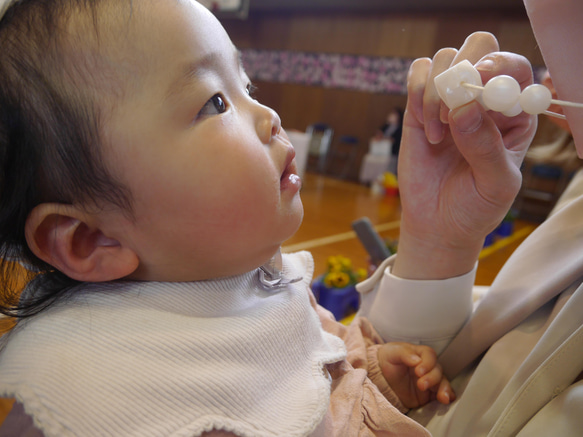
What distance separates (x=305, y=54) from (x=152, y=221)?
9.04 meters

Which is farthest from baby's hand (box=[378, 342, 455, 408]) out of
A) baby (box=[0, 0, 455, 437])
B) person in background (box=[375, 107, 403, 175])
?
person in background (box=[375, 107, 403, 175])

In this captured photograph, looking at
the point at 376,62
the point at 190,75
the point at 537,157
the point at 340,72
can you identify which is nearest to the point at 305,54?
the point at 340,72

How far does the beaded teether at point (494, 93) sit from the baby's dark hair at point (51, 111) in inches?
16.8

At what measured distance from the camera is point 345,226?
15.0 ft

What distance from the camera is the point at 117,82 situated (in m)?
0.53

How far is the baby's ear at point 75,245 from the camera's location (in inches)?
21.2

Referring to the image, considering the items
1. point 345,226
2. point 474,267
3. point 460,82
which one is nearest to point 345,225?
point 345,226

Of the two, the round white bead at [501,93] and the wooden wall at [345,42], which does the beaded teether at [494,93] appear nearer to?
the round white bead at [501,93]

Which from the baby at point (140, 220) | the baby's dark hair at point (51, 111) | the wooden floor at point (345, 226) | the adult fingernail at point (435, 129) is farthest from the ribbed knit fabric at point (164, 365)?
the wooden floor at point (345, 226)

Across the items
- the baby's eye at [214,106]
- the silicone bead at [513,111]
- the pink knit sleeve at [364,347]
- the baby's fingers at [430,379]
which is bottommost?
the pink knit sleeve at [364,347]

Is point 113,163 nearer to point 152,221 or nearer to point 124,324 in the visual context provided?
point 152,221

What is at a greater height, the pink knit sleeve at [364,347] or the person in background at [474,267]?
the person in background at [474,267]

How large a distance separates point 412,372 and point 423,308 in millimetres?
131

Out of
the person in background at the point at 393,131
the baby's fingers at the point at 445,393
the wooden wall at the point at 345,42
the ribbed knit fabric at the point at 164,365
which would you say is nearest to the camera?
the ribbed knit fabric at the point at 164,365
